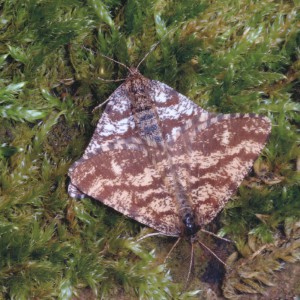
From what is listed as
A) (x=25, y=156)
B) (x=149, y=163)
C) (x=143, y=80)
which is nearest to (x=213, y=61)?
(x=143, y=80)

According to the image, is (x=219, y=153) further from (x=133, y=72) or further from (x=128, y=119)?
(x=133, y=72)

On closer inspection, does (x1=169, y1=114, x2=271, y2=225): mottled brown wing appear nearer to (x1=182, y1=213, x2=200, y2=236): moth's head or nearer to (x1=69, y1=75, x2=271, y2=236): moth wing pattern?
(x1=69, y1=75, x2=271, y2=236): moth wing pattern

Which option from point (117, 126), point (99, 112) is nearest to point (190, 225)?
point (117, 126)

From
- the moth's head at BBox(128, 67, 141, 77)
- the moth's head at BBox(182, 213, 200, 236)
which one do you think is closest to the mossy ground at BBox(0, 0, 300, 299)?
the moth's head at BBox(128, 67, 141, 77)

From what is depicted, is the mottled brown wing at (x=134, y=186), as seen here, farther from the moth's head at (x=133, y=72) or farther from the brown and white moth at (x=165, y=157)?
the moth's head at (x=133, y=72)

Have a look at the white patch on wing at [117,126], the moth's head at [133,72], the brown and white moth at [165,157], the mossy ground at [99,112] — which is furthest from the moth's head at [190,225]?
the moth's head at [133,72]

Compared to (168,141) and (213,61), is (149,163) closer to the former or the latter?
(168,141)

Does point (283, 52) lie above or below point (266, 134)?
above

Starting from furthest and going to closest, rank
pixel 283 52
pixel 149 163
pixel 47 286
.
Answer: pixel 283 52 → pixel 149 163 → pixel 47 286
